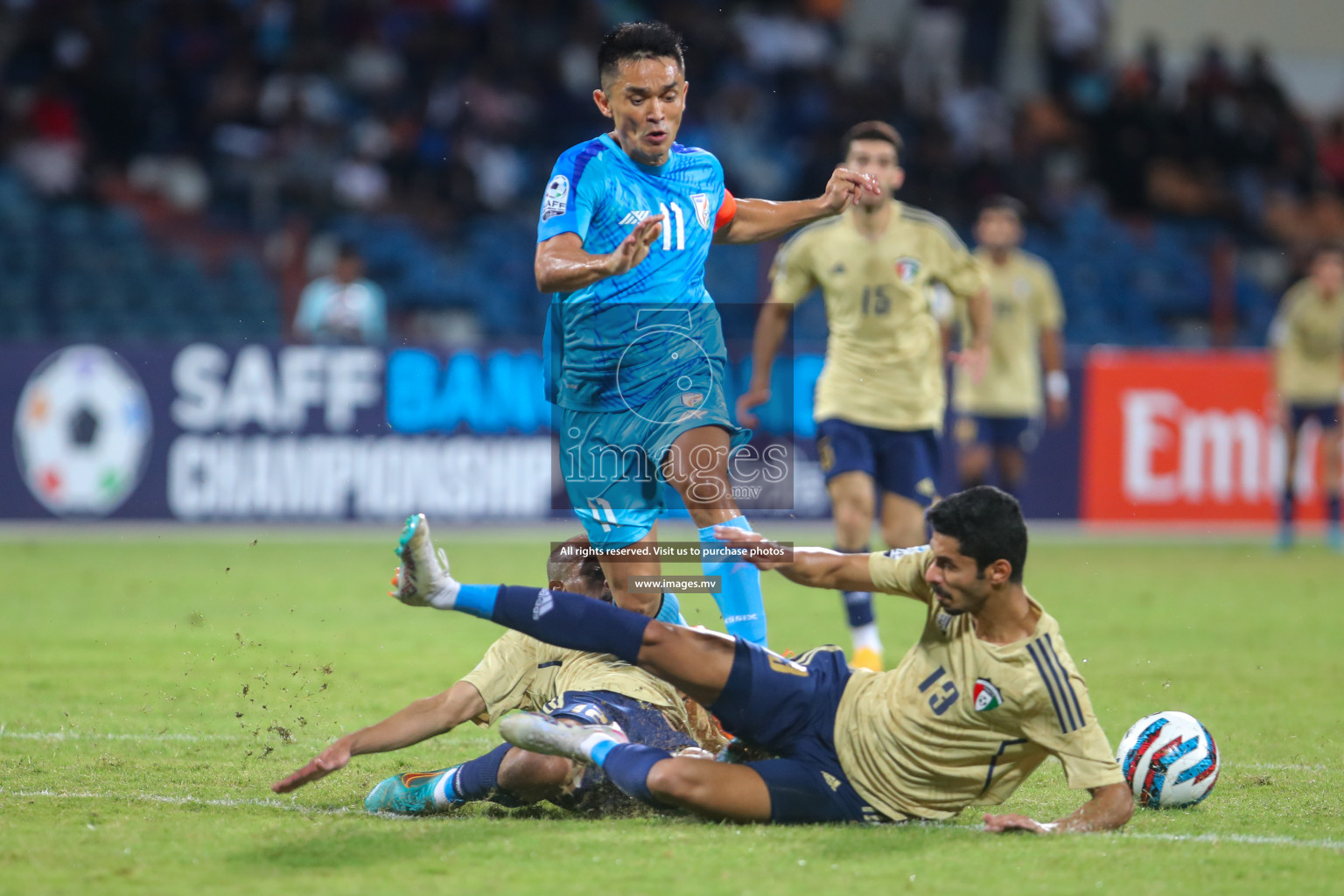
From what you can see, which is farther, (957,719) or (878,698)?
(878,698)

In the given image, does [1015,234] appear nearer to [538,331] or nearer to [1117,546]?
[1117,546]

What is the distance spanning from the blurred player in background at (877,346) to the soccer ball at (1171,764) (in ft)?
10.0

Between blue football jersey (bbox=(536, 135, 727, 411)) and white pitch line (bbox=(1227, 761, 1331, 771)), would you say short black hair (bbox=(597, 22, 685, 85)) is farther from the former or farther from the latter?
white pitch line (bbox=(1227, 761, 1331, 771))

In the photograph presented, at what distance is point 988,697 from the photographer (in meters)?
4.64

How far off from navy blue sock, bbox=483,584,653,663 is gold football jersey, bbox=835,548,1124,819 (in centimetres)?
69

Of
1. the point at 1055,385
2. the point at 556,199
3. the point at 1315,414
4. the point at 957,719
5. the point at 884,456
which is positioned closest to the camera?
the point at 957,719

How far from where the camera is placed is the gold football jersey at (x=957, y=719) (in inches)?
183

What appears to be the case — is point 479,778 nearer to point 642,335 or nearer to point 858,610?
point 642,335

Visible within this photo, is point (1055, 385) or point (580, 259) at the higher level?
point (580, 259)

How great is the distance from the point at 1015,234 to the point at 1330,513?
458 centimetres

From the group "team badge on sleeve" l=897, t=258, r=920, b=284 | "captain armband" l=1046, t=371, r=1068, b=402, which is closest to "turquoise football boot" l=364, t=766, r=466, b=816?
"team badge on sleeve" l=897, t=258, r=920, b=284

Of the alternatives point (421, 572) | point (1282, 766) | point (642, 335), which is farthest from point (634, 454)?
point (1282, 766)

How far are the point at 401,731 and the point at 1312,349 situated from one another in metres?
11.4

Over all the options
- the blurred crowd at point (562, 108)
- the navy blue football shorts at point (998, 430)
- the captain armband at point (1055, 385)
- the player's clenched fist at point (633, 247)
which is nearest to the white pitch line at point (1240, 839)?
the player's clenched fist at point (633, 247)
